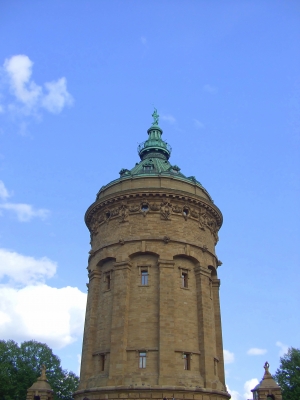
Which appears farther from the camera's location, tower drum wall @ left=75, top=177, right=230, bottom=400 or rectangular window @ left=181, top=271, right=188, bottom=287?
rectangular window @ left=181, top=271, right=188, bottom=287

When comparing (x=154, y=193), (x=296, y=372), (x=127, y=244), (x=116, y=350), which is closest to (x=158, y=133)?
(x=154, y=193)

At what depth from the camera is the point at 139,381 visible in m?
29.2

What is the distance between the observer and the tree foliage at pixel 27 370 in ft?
167

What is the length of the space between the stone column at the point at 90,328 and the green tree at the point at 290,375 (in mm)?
26130

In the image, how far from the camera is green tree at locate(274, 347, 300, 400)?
46625 mm

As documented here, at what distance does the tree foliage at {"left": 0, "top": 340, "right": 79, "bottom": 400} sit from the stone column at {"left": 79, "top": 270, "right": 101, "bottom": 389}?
21823 mm

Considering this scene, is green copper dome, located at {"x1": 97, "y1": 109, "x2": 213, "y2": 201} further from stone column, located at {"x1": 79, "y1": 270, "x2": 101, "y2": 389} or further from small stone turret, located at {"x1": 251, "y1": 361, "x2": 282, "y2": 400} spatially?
small stone turret, located at {"x1": 251, "y1": 361, "x2": 282, "y2": 400}

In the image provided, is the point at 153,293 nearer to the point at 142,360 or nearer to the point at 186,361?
the point at 142,360

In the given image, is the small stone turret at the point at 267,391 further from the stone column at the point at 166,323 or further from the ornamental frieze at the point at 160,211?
the ornamental frieze at the point at 160,211

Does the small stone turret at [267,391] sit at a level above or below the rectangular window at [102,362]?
below

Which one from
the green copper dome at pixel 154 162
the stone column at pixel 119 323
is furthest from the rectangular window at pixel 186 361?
the green copper dome at pixel 154 162

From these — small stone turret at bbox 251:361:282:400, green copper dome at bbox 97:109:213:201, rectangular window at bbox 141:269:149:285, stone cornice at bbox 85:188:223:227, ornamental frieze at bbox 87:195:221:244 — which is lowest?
small stone turret at bbox 251:361:282:400

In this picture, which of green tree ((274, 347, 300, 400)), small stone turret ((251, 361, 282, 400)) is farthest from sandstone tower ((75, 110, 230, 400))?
green tree ((274, 347, 300, 400))

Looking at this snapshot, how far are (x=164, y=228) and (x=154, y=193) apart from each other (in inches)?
126
